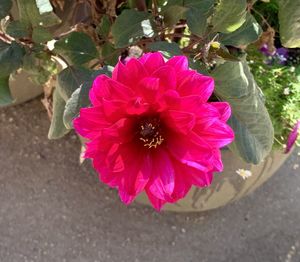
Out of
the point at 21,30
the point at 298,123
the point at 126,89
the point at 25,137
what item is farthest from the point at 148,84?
the point at 25,137

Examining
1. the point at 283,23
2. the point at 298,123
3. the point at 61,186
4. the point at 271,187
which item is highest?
the point at 283,23

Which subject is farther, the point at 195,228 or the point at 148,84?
the point at 195,228

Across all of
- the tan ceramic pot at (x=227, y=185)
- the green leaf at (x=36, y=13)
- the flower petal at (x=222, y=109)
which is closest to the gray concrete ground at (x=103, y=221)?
the tan ceramic pot at (x=227, y=185)

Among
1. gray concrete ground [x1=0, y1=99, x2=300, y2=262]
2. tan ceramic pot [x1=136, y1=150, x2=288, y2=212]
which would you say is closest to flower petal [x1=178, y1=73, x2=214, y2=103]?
tan ceramic pot [x1=136, y1=150, x2=288, y2=212]

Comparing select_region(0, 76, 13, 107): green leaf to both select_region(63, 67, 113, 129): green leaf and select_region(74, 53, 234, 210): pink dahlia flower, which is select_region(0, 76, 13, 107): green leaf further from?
select_region(74, 53, 234, 210): pink dahlia flower

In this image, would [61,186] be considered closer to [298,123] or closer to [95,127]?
[298,123]
